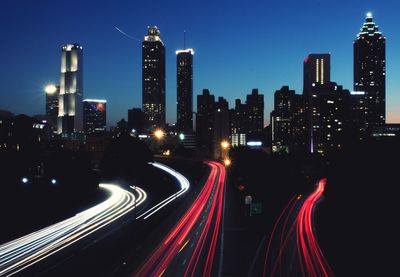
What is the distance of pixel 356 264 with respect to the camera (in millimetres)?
25656

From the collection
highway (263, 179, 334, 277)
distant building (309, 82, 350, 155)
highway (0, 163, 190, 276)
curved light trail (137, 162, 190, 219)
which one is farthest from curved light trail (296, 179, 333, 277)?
distant building (309, 82, 350, 155)

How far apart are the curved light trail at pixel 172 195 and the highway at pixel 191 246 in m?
2.88

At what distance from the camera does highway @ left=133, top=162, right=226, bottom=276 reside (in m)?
22.7

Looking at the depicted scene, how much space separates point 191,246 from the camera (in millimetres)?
27734

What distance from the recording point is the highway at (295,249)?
23156 millimetres

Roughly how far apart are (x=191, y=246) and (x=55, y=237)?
8.65 m

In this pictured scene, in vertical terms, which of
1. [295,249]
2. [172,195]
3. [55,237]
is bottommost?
[295,249]

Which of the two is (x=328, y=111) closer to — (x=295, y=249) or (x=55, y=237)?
(x=295, y=249)

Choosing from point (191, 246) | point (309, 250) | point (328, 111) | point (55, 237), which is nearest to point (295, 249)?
point (309, 250)

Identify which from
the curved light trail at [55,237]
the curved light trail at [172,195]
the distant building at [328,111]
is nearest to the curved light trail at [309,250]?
the curved light trail at [172,195]

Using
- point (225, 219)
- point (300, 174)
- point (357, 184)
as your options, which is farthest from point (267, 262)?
point (300, 174)

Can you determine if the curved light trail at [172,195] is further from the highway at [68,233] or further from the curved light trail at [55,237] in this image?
the curved light trail at [55,237]

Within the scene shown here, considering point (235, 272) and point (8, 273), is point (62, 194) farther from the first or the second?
point (235, 272)

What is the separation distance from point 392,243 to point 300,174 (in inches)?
1842
